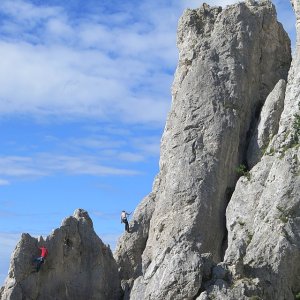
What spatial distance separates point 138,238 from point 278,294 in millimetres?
13381

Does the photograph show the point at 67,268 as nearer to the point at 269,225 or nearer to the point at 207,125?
the point at 207,125

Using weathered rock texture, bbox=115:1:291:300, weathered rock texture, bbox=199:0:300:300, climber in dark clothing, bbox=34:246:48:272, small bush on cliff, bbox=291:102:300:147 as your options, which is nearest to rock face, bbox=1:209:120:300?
climber in dark clothing, bbox=34:246:48:272

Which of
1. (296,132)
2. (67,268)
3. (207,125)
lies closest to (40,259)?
(67,268)

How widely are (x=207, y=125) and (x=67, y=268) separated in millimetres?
11865

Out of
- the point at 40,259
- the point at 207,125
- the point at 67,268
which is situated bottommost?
the point at 67,268

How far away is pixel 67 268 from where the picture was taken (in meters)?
41.5

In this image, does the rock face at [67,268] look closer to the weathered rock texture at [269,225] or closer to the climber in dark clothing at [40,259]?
the climber in dark clothing at [40,259]

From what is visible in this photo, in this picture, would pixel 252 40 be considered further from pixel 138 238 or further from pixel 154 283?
pixel 154 283

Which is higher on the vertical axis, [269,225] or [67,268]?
[67,268]

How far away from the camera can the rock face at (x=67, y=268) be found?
39.7 meters

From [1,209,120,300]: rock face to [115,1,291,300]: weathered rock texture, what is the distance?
172 centimetres

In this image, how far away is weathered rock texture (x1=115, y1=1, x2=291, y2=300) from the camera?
4184 cm

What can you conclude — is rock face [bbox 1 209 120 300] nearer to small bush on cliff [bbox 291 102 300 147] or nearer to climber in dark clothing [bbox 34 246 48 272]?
climber in dark clothing [bbox 34 246 48 272]

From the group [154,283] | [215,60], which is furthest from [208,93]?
[154,283]
